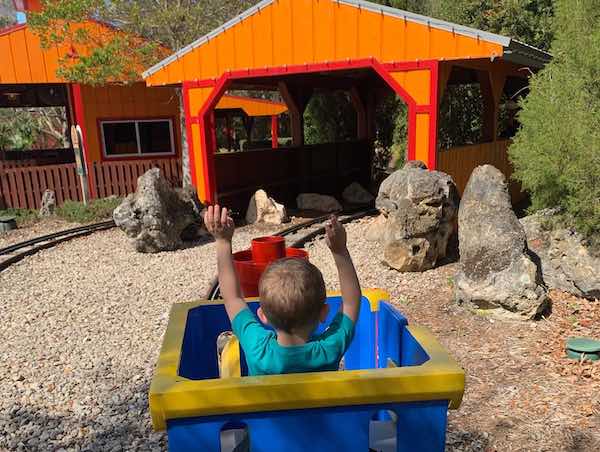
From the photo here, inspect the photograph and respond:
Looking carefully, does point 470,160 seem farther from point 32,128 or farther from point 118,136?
point 32,128

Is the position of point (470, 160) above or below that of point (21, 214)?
above

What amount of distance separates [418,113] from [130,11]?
8.93 m

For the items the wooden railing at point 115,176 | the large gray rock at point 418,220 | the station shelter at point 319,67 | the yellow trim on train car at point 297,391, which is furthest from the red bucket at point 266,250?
the wooden railing at point 115,176

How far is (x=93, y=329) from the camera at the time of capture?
19.2 feet

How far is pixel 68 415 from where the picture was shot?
4.04 m

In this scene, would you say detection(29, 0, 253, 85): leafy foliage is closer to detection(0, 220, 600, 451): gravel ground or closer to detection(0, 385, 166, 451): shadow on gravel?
detection(0, 220, 600, 451): gravel ground

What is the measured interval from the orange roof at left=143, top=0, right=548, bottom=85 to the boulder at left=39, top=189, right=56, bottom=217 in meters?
4.01

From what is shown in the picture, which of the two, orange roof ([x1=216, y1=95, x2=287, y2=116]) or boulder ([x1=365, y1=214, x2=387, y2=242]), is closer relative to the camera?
boulder ([x1=365, y1=214, x2=387, y2=242])

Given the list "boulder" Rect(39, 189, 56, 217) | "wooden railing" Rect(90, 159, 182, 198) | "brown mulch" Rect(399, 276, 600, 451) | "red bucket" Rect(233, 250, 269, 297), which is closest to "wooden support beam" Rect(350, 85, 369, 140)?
"wooden railing" Rect(90, 159, 182, 198)

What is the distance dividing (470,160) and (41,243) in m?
8.68

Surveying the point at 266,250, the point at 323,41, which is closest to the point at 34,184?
the point at 323,41

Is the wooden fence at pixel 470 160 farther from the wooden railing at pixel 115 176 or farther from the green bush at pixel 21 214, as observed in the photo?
the green bush at pixel 21 214

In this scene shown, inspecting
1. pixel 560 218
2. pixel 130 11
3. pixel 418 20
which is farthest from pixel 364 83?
pixel 560 218

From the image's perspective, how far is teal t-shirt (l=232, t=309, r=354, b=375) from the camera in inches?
71.4
